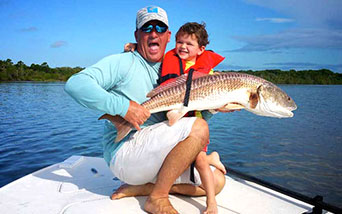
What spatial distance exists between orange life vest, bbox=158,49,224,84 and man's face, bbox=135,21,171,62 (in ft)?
0.40

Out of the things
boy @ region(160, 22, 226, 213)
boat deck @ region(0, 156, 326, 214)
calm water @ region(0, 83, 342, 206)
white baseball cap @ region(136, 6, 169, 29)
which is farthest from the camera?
calm water @ region(0, 83, 342, 206)

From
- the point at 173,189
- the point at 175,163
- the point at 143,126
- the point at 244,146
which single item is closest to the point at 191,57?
the point at 143,126

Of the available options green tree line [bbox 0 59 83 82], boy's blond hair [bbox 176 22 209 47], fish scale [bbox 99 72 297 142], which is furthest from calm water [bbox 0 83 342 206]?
green tree line [bbox 0 59 83 82]

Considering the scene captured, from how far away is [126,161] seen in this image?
2865 millimetres

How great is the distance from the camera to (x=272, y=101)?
3.11 meters

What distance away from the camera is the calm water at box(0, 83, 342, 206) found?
7969mm

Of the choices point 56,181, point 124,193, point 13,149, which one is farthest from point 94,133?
point 124,193

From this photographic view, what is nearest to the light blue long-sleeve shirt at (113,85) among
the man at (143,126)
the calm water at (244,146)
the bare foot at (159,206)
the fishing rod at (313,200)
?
the man at (143,126)

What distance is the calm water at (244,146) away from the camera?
314 inches

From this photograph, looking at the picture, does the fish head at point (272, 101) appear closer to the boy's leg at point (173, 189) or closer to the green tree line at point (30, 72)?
the boy's leg at point (173, 189)

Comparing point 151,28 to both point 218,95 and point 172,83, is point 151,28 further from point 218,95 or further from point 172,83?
point 218,95

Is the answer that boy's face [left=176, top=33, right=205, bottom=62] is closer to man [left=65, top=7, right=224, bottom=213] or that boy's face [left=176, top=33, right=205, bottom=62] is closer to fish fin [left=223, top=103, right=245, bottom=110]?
man [left=65, top=7, right=224, bottom=213]

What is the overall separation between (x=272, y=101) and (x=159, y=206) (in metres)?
1.61

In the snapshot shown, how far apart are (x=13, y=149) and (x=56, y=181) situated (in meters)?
6.57
